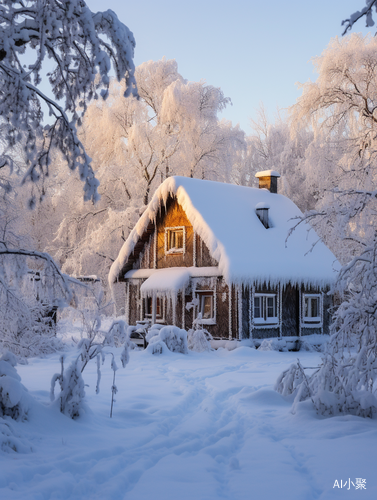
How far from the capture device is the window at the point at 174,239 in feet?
67.8

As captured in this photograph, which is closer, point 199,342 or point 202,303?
point 199,342

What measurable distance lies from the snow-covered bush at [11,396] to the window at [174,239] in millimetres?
14316

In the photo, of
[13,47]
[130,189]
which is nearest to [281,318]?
[130,189]

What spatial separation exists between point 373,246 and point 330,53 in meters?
15.0

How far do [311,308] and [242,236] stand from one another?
4.48 metres

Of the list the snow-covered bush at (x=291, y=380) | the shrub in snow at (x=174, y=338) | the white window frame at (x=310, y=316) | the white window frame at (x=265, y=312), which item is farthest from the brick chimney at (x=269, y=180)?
the snow-covered bush at (x=291, y=380)

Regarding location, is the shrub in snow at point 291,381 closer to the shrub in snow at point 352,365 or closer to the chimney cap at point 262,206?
the shrub in snow at point 352,365

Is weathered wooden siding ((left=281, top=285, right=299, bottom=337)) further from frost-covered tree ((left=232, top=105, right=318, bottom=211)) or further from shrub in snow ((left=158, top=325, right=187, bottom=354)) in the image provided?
frost-covered tree ((left=232, top=105, right=318, bottom=211))

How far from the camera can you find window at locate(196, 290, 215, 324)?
1920 cm

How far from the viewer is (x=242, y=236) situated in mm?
19234

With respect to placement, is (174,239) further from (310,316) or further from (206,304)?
(310,316)

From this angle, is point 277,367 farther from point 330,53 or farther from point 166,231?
point 330,53

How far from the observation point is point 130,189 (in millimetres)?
28344

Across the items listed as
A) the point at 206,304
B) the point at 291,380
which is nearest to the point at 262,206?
the point at 206,304
